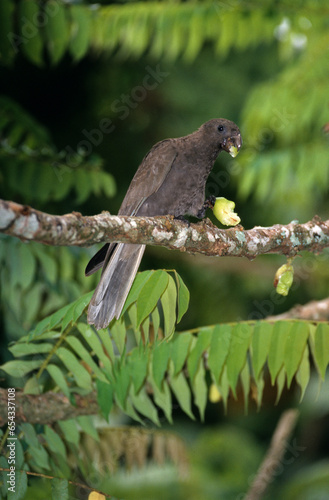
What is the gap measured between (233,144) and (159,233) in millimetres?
932

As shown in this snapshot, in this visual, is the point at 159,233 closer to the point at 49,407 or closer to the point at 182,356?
the point at 182,356

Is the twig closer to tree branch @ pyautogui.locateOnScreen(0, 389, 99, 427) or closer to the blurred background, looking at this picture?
the blurred background

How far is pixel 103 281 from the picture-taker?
254cm

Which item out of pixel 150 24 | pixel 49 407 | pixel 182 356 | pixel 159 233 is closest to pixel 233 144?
pixel 159 233

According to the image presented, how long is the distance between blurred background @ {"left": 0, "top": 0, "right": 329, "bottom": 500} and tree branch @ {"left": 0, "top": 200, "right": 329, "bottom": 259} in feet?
3.40

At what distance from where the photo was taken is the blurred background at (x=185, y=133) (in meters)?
3.69

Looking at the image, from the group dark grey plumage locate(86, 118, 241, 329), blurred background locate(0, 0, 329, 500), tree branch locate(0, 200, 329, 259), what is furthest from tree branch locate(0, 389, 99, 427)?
tree branch locate(0, 200, 329, 259)

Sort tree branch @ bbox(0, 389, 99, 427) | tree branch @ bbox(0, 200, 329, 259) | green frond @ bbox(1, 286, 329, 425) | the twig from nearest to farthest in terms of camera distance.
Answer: tree branch @ bbox(0, 200, 329, 259), green frond @ bbox(1, 286, 329, 425), tree branch @ bbox(0, 389, 99, 427), the twig

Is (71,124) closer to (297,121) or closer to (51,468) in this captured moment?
(297,121)

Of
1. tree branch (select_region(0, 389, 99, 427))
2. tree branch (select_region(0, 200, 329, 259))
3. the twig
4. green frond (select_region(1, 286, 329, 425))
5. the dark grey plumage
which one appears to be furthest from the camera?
the twig

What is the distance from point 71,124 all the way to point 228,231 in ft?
15.7

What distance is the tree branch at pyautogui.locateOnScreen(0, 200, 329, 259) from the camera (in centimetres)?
163

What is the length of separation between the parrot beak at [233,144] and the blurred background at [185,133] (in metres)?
1.01

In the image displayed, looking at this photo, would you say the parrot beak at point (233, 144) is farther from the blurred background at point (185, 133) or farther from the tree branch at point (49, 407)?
the tree branch at point (49, 407)
